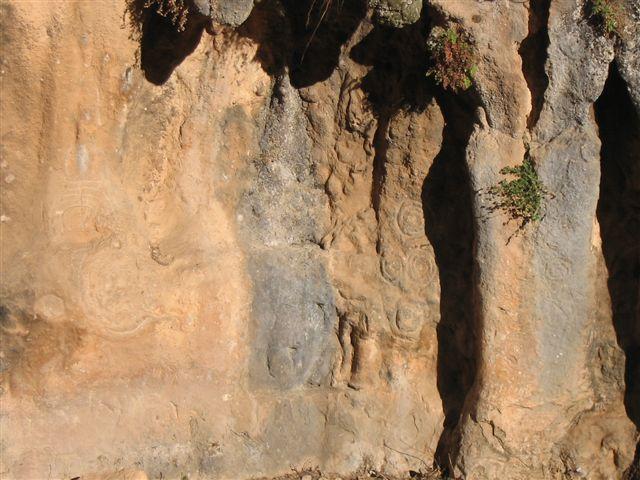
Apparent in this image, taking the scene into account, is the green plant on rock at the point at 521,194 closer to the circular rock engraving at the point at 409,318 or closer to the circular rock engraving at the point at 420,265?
the circular rock engraving at the point at 420,265

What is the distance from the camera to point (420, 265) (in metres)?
5.04

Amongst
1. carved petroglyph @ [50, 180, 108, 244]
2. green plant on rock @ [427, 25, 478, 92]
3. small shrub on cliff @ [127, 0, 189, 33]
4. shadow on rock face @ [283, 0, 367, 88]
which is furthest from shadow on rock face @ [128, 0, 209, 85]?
green plant on rock @ [427, 25, 478, 92]

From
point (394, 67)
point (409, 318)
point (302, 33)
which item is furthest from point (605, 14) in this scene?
point (409, 318)

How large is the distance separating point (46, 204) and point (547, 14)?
9.51 feet

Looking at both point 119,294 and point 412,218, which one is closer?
point 119,294

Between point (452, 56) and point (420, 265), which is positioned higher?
point (452, 56)

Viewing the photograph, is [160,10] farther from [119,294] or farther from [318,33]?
[119,294]

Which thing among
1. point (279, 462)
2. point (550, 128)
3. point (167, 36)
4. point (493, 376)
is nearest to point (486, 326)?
point (493, 376)

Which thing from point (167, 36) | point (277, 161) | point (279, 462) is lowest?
point (279, 462)

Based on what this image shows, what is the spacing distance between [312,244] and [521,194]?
54.6 inches

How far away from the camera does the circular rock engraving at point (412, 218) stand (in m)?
5.01

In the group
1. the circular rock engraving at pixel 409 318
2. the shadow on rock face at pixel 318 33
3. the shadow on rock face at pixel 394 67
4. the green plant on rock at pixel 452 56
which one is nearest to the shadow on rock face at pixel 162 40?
the shadow on rock face at pixel 318 33

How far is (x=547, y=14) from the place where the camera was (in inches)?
173

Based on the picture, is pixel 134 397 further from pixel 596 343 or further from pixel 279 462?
pixel 596 343
